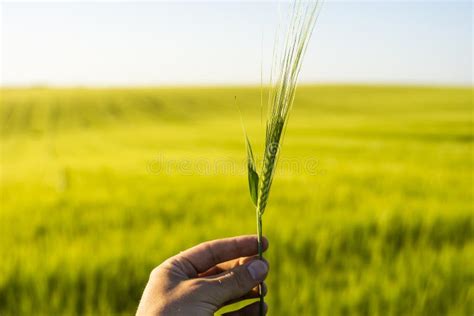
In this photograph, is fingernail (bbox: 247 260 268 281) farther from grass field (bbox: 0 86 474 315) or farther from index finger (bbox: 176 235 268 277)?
grass field (bbox: 0 86 474 315)

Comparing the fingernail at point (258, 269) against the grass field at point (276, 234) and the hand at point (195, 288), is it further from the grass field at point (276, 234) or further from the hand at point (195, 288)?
the grass field at point (276, 234)

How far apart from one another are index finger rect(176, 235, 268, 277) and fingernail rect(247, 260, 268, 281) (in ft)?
0.71

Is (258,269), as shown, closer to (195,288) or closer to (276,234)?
(195,288)

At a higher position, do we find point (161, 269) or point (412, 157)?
point (161, 269)

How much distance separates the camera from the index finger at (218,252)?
133cm

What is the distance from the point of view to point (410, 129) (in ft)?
53.5

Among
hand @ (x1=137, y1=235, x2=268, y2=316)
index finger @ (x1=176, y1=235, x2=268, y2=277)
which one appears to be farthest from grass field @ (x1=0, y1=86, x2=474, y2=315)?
hand @ (x1=137, y1=235, x2=268, y2=316)

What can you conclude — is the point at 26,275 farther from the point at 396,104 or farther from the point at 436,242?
the point at 396,104

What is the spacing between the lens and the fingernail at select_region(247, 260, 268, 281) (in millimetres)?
1087

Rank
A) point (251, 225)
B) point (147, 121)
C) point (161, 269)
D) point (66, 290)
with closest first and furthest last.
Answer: point (161, 269), point (66, 290), point (251, 225), point (147, 121)

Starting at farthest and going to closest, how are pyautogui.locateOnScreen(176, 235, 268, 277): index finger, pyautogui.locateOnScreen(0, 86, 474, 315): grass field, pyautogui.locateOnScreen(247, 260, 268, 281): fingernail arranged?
pyautogui.locateOnScreen(0, 86, 474, 315): grass field, pyautogui.locateOnScreen(176, 235, 268, 277): index finger, pyautogui.locateOnScreen(247, 260, 268, 281): fingernail

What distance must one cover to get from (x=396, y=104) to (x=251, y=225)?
33867 millimetres

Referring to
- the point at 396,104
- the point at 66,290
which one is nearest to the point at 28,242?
the point at 66,290

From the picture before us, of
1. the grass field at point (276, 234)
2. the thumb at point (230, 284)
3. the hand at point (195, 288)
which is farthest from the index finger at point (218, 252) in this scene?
the grass field at point (276, 234)
